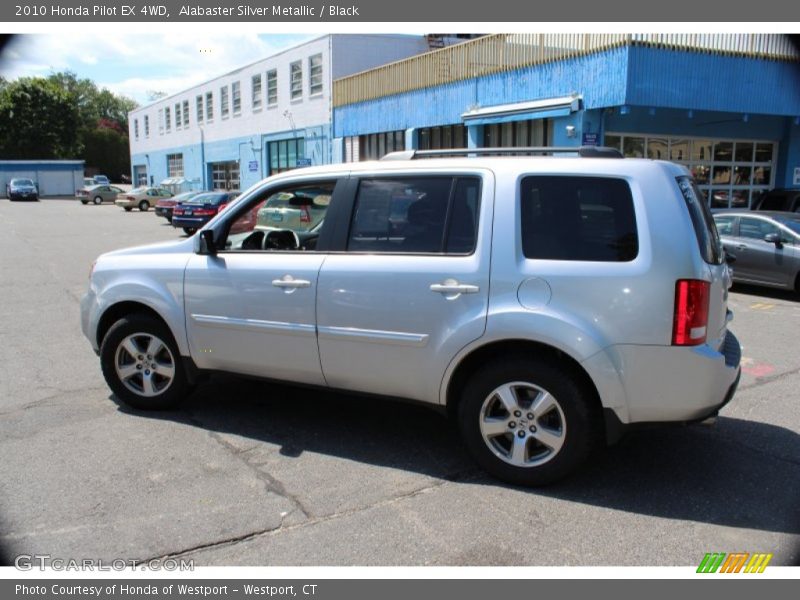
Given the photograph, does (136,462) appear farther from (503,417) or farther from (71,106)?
(71,106)

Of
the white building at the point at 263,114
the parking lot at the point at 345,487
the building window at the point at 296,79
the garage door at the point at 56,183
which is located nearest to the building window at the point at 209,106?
the white building at the point at 263,114

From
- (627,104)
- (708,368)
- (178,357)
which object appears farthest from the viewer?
(627,104)

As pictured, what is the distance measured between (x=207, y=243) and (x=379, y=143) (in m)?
21.6

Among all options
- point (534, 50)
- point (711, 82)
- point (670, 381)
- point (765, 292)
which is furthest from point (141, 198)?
point (670, 381)

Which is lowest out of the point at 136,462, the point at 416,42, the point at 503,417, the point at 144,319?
the point at 136,462

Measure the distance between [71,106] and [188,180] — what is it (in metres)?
30.4

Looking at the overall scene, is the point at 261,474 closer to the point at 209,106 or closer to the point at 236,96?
the point at 236,96

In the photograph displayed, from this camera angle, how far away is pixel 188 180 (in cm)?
4553

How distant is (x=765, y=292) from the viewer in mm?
11750

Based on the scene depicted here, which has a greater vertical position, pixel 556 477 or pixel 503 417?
pixel 503 417

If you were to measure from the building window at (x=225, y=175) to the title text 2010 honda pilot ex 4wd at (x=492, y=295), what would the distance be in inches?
1435

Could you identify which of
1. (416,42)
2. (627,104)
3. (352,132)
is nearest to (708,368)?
(627,104)

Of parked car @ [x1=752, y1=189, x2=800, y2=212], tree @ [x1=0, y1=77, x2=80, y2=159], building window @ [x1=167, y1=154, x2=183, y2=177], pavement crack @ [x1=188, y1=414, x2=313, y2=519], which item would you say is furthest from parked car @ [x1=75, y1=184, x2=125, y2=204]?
pavement crack @ [x1=188, y1=414, x2=313, y2=519]

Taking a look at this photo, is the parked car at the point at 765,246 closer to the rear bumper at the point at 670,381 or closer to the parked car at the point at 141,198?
the rear bumper at the point at 670,381
